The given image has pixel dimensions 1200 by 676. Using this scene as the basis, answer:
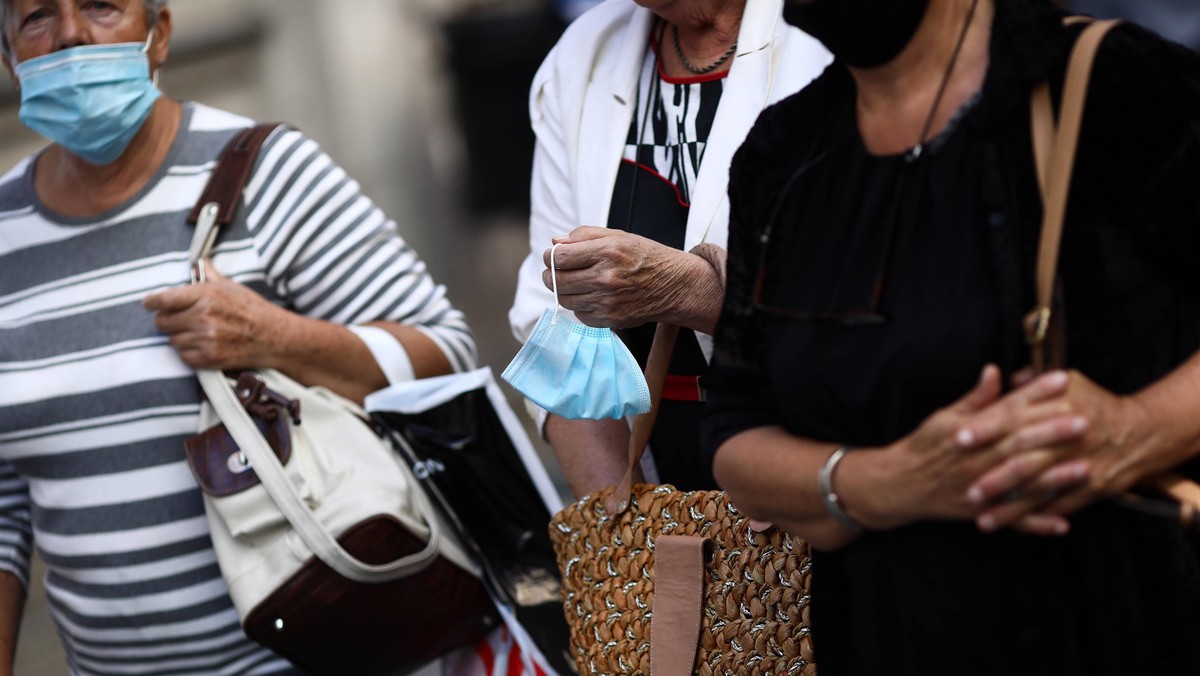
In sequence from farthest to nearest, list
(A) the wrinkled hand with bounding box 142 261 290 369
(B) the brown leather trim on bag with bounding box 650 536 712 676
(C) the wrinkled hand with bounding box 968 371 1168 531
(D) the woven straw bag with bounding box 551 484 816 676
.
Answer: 1. (A) the wrinkled hand with bounding box 142 261 290 369
2. (B) the brown leather trim on bag with bounding box 650 536 712 676
3. (D) the woven straw bag with bounding box 551 484 816 676
4. (C) the wrinkled hand with bounding box 968 371 1168 531

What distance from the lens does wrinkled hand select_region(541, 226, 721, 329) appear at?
2.07 m

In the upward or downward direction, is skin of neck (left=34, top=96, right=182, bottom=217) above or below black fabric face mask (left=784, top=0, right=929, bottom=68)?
below

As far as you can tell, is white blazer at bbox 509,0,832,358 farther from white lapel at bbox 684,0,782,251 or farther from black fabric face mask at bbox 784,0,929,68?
black fabric face mask at bbox 784,0,929,68

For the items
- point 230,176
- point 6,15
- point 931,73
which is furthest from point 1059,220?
point 6,15

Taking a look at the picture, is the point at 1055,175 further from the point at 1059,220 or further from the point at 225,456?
the point at 225,456

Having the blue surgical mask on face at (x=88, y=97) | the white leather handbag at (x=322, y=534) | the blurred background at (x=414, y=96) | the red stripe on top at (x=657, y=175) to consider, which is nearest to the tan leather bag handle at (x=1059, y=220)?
the red stripe on top at (x=657, y=175)

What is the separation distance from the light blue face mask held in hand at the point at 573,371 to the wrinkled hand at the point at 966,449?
1.83 feet

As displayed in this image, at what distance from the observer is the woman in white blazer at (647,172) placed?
212cm

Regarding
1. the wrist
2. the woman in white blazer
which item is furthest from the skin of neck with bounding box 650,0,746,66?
the wrist

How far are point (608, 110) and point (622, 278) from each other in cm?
55

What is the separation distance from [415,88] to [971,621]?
7265 millimetres

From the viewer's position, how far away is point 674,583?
7.18ft

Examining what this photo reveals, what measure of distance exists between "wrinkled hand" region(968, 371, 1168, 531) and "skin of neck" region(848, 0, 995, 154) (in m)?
0.38

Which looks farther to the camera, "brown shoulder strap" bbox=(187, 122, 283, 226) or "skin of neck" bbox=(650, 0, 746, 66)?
"brown shoulder strap" bbox=(187, 122, 283, 226)
